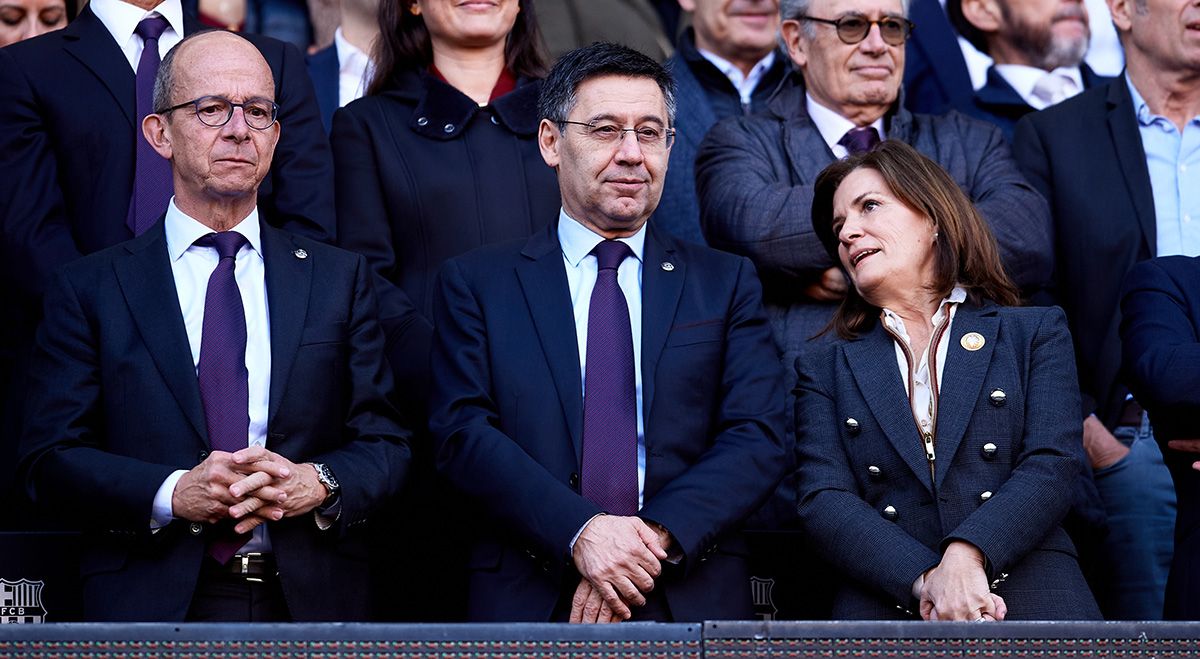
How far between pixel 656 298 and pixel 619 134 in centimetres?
45

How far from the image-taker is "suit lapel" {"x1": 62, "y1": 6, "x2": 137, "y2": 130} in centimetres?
472

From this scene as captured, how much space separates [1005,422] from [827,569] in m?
0.60

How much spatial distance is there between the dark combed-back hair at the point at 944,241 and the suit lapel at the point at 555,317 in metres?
0.70

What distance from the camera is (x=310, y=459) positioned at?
4105 mm

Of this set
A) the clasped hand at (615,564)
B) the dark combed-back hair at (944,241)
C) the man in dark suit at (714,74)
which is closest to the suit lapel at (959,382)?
the dark combed-back hair at (944,241)

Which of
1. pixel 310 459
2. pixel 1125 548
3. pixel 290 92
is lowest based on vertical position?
pixel 1125 548

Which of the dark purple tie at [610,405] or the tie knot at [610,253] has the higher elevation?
the tie knot at [610,253]

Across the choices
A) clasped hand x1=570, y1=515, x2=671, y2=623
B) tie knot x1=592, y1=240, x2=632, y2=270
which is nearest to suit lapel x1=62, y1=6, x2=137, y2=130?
tie knot x1=592, y1=240, x2=632, y2=270

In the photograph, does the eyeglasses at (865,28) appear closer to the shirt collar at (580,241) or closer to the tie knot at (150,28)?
the shirt collar at (580,241)

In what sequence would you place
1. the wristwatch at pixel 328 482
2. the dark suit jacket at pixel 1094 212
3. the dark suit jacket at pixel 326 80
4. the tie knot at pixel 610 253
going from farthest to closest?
the dark suit jacket at pixel 326 80
the dark suit jacket at pixel 1094 212
the tie knot at pixel 610 253
the wristwatch at pixel 328 482

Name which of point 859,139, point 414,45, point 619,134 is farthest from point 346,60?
point 619,134

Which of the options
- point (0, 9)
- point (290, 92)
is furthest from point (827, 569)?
point (0, 9)

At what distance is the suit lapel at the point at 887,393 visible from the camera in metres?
4.11

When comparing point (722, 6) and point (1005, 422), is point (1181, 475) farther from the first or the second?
point (722, 6)
